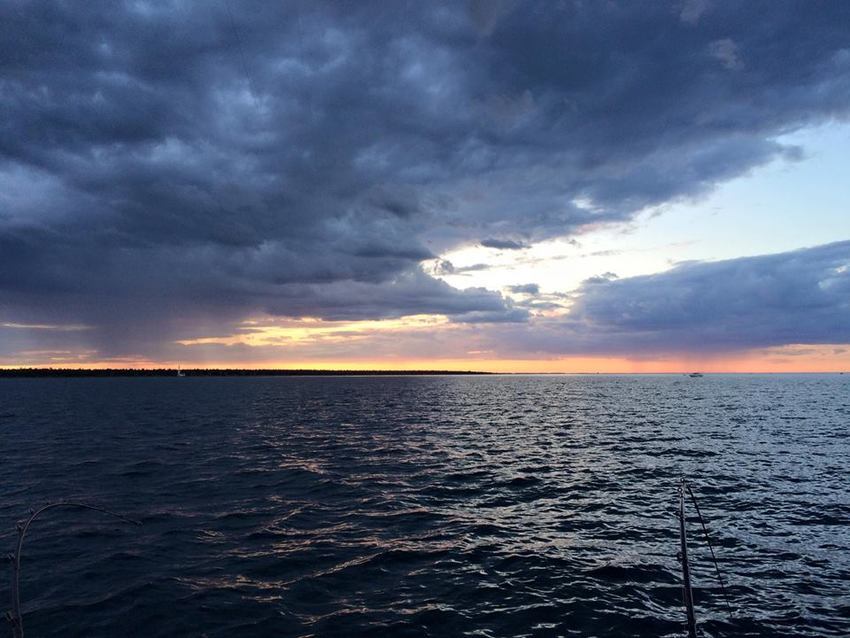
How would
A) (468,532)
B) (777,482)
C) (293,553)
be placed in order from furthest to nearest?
(777,482) < (468,532) < (293,553)

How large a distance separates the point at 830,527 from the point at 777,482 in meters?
9.59

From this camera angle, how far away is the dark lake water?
46.1 feet

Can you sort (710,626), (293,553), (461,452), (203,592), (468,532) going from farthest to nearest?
(461,452) < (468,532) < (293,553) < (203,592) < (710,626)

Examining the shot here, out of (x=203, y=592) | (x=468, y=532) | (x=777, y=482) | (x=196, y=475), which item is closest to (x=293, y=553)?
(x=203, y=592)

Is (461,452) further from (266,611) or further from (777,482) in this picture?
(266,611)

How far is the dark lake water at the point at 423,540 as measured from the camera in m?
14.1

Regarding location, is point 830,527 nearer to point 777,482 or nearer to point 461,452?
point 777,482

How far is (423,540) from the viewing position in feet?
66.3

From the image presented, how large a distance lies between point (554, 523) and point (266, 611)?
13.8 meters

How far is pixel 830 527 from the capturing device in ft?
72.0

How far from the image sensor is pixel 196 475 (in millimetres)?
32312

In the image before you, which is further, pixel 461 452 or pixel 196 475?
pixel 461 452

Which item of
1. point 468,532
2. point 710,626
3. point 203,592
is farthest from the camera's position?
point 468,532

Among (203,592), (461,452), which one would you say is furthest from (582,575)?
(461,452)
